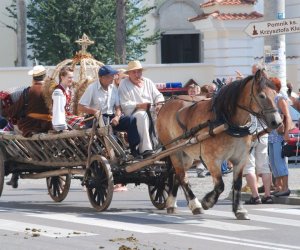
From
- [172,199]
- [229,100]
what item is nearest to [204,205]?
[172,199]

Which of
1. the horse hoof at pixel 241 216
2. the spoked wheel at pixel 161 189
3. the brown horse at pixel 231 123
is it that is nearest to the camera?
the brown horse at pixel 231 123

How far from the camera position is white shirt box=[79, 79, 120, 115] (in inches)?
638

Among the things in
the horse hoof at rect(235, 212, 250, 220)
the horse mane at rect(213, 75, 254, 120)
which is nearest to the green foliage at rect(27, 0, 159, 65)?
the horse mane at rect(213, 75, 254, 120)

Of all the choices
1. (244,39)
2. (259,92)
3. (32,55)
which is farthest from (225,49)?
(259,92)

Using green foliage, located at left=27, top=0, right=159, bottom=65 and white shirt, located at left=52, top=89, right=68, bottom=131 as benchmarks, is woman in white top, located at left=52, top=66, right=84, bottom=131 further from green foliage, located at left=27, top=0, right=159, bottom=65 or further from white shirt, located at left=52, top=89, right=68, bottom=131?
green foliage, located at left=27, top=0, right=159, bottom=65

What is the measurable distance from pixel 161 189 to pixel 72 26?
87.9 ft

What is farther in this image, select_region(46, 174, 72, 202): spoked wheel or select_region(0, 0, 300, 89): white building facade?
select_region(0, 0, 300, 89): white building facade

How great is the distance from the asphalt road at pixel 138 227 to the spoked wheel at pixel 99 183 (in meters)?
0.18

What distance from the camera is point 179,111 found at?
15609 mm

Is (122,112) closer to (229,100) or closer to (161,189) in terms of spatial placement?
(161,189)

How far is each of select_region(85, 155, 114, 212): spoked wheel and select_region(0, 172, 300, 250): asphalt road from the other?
0.59ft

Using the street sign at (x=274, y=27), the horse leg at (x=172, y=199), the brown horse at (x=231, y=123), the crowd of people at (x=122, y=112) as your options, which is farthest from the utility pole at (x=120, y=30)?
the brown horse at (x=231, y=123)

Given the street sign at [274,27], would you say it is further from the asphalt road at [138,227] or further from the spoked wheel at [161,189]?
the spoked wheel at [161,189]

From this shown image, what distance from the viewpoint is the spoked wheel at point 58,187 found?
1745 centimetres
